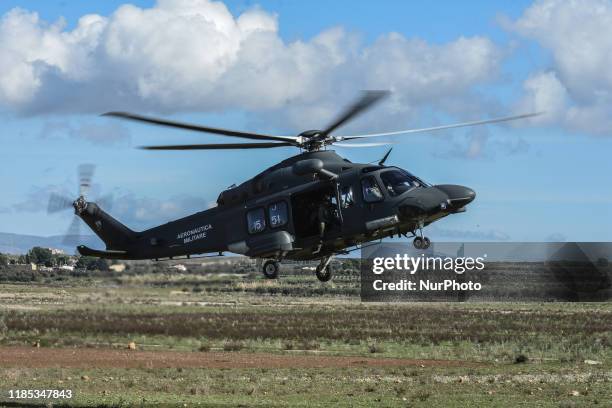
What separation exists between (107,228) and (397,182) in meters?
11.1

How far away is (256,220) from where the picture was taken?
32281 mm

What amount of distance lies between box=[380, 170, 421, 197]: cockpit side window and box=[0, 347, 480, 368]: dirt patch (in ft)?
102

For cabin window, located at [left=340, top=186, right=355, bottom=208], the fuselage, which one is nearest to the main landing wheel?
the fuselage

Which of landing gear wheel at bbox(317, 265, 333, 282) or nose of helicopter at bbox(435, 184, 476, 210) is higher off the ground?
nose of helicopter at bbox(435, 184, 476, 210)

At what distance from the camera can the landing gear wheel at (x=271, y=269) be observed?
3175 centimetres

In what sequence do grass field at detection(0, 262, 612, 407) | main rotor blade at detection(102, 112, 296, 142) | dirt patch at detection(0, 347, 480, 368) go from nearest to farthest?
main rotor blade at detection(102, 112, 296, 142) < grass field at detection(0, 262, 612, 407) < dirt patch at detection(0, 347, 480, 368)

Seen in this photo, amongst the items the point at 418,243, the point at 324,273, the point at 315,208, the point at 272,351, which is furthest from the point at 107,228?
the point at 272,351

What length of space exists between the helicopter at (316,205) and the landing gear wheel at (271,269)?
0.10 ft

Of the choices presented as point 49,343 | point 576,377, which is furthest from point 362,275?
point 576,377

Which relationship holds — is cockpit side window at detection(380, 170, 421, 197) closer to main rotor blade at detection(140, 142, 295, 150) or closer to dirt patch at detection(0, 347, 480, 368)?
main rotor blade at detection(140, 142, 295, 150)

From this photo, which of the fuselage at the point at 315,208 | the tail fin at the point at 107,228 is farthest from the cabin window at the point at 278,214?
the tail fin at the point at 107,228

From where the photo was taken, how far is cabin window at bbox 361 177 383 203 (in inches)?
1216

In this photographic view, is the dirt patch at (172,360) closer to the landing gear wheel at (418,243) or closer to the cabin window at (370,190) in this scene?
the cabin window at (370,190)

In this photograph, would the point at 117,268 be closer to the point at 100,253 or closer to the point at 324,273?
the point at 100,253
